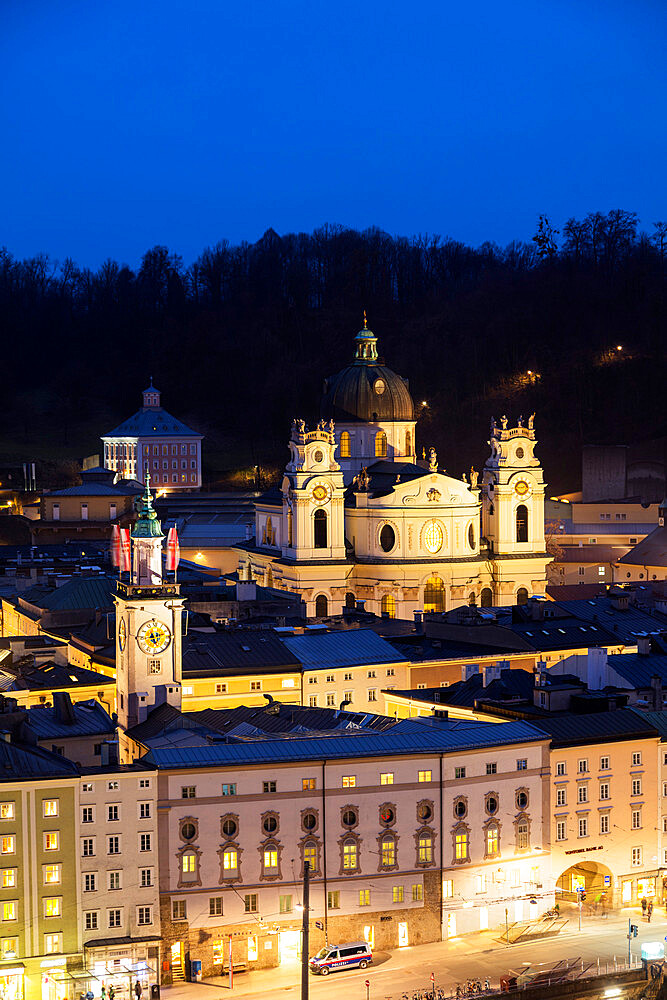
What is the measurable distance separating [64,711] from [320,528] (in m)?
34.2

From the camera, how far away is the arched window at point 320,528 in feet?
275

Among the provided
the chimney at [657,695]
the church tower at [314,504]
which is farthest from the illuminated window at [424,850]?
the church tower at [314,504]

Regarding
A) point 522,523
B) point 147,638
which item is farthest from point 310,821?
point 522,523

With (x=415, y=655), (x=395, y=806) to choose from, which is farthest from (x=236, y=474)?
(x=395, y=806)

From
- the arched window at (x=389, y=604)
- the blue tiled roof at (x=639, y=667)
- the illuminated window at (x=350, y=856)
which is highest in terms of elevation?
the arched window at (x=389, y=604)

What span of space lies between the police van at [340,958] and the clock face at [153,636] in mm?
11141

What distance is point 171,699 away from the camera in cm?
5162

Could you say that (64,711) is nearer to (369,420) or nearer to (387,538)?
(387,538)

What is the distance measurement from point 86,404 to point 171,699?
111140mm

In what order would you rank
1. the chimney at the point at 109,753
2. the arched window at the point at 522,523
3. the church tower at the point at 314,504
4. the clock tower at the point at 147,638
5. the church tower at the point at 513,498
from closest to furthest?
the chimney at the point at 109,753 < the clock tower at the point at 147,638 < the church tower at the point at 314,504 < the church tower at the point at 513,498 < the arched window at the point at 522,523

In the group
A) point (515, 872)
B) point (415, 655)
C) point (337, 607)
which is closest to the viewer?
point (515, 872)

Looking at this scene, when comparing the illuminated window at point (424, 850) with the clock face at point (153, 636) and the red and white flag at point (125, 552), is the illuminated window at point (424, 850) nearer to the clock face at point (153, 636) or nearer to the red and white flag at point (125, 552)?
the clock face at point (153, 636)

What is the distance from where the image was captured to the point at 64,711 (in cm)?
5053

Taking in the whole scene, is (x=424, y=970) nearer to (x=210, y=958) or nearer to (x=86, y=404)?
(x=210, y=958)
